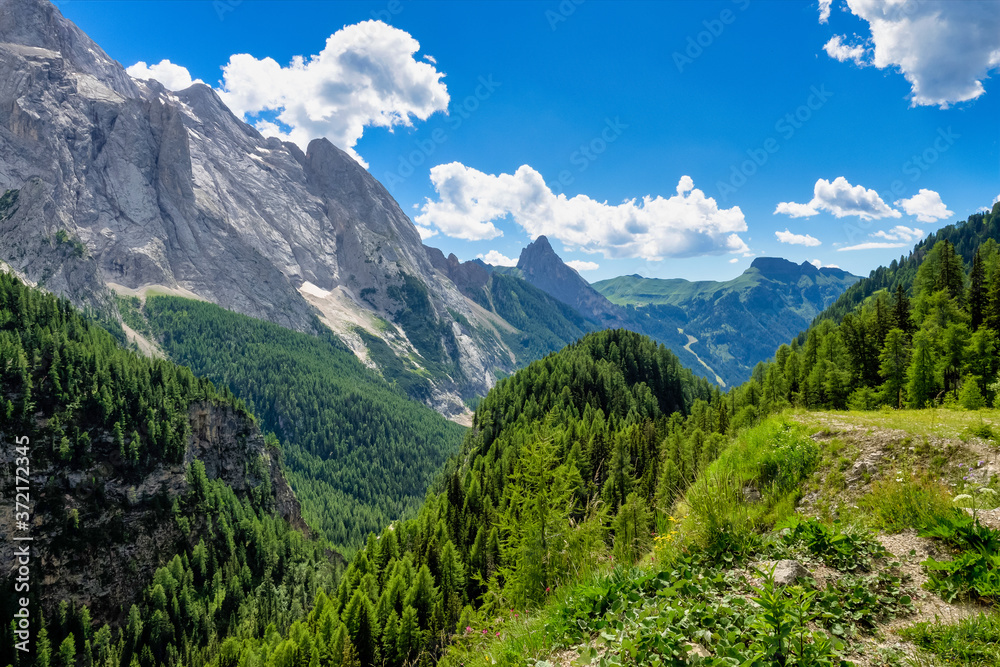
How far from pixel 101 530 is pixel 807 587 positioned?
136631mm

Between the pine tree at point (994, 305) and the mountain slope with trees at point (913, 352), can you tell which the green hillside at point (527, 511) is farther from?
the pine tree at point (994, 305)

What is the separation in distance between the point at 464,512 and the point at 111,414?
98789 millimetres

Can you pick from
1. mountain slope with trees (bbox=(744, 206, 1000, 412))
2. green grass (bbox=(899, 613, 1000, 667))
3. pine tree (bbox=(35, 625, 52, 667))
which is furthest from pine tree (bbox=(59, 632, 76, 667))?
green grass (bbox=(899, 613, 1000, 667))

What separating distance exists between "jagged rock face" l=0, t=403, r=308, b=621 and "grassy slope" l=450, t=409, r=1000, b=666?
128 m

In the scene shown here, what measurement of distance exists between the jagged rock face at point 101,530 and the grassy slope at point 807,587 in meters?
128

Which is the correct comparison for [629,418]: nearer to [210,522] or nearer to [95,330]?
[210,522]

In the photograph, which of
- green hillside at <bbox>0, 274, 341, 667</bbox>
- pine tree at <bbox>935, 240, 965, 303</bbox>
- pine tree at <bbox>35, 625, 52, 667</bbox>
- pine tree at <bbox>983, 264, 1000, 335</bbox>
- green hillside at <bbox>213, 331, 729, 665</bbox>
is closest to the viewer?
green hillside at <bbox>213, 331, 729, 665</bbox>

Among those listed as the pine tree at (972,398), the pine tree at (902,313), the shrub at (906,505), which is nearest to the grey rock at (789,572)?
the shrub at (906,505)

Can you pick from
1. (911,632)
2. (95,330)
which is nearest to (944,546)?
(911,632)

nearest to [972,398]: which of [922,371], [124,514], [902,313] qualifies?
[922,371]

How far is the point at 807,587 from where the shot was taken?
667cm

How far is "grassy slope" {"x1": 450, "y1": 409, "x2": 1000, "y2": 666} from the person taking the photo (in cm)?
562

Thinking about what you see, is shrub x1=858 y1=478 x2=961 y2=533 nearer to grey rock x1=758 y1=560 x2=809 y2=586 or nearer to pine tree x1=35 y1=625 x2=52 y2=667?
grey rock x1=758 y1=560 x2=809 y2=586

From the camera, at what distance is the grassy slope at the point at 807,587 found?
562 cm
